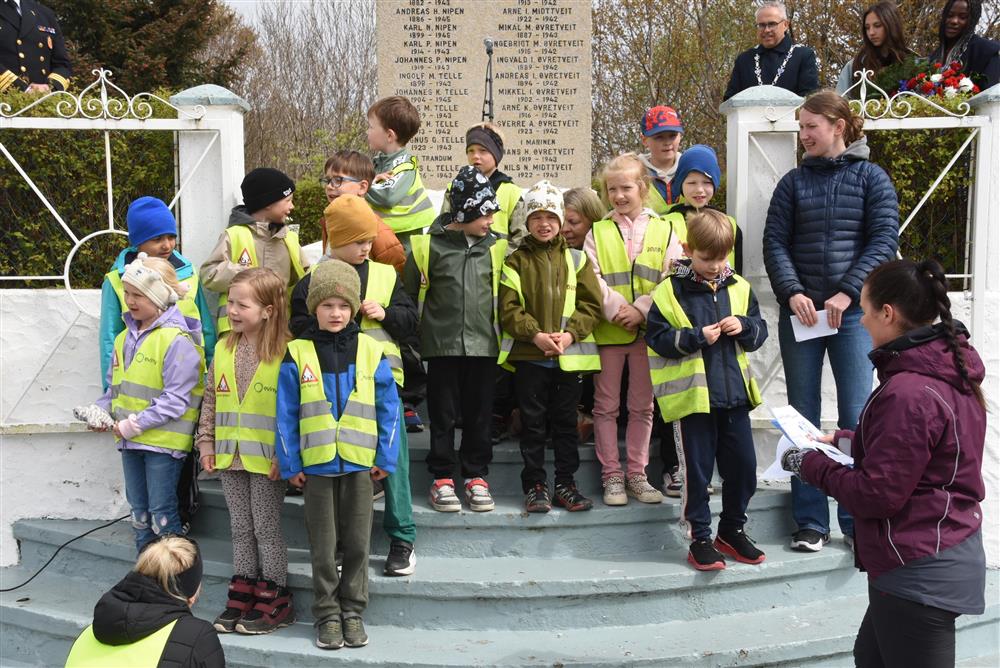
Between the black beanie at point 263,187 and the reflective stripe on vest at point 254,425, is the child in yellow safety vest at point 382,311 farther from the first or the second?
the black beanie at point 263,187

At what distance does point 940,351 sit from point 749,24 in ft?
55.2

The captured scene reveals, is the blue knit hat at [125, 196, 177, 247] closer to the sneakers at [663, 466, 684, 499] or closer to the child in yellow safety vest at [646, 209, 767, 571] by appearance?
the child in yellow safety vest at [646, 209, 767, 571]

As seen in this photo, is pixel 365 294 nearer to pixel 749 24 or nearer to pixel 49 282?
pixel 49 282

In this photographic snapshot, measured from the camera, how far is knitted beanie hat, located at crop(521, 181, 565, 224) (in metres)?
4.67

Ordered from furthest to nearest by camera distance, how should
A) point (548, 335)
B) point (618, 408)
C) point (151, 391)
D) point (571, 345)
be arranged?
point (618, 408), point (571, 345), point (548, 335), point (151, 391)

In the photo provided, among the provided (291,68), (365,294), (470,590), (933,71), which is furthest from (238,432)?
(291,68)

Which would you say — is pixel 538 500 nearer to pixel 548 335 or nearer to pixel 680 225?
pixel 548 335

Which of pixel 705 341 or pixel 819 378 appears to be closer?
pixel 705 341

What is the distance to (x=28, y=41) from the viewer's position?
6.69 metres

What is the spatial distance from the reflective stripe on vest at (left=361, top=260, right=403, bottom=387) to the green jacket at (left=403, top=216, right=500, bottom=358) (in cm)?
21

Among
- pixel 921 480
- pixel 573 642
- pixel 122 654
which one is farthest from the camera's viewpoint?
pixel 573 642

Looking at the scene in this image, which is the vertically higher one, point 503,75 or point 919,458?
point 503,75

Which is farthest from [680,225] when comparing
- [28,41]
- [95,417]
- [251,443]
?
[28,41]

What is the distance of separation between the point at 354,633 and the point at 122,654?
1358 mm
